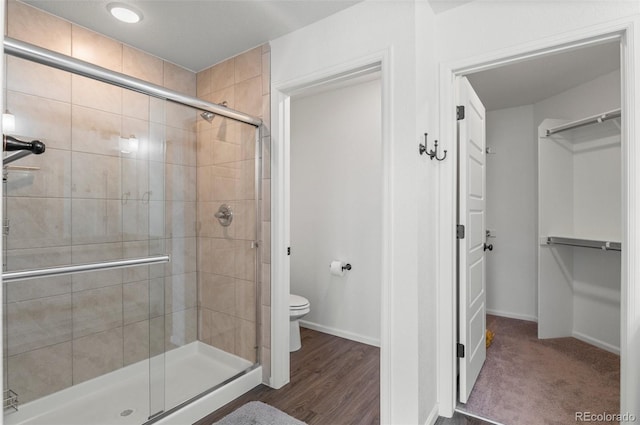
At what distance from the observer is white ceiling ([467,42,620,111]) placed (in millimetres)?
2744

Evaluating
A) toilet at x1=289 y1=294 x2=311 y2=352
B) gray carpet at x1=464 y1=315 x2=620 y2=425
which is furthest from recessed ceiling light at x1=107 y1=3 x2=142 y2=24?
gray carpet at x1=464 y1=315 x2=620 y2=425

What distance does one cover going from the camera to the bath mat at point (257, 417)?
2006 mm

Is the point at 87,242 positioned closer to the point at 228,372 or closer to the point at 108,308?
the point at 108,308

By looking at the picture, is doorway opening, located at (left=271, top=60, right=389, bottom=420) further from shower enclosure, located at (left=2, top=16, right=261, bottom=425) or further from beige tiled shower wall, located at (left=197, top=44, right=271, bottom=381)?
shower enclosure, located at (left=2, top=16, right=261, bottom=425)

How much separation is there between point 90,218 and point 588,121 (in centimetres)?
377

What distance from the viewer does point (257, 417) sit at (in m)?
2.05

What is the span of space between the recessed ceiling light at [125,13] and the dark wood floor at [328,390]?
243 cm

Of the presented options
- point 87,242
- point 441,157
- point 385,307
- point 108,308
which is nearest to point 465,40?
point 441,157

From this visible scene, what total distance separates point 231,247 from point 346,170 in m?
1.42

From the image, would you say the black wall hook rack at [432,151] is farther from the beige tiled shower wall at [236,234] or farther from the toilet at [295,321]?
the toilet at [295,321]

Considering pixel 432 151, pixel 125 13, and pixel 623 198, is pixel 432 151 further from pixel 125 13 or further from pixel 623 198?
pixel 125 13

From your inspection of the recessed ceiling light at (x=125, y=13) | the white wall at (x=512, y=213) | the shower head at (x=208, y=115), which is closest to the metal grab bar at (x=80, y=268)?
the shower head at (x=208, y=115)

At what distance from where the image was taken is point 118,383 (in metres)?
2.25

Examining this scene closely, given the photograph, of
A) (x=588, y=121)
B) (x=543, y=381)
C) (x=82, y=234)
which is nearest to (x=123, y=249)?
(x=82, y=234)
